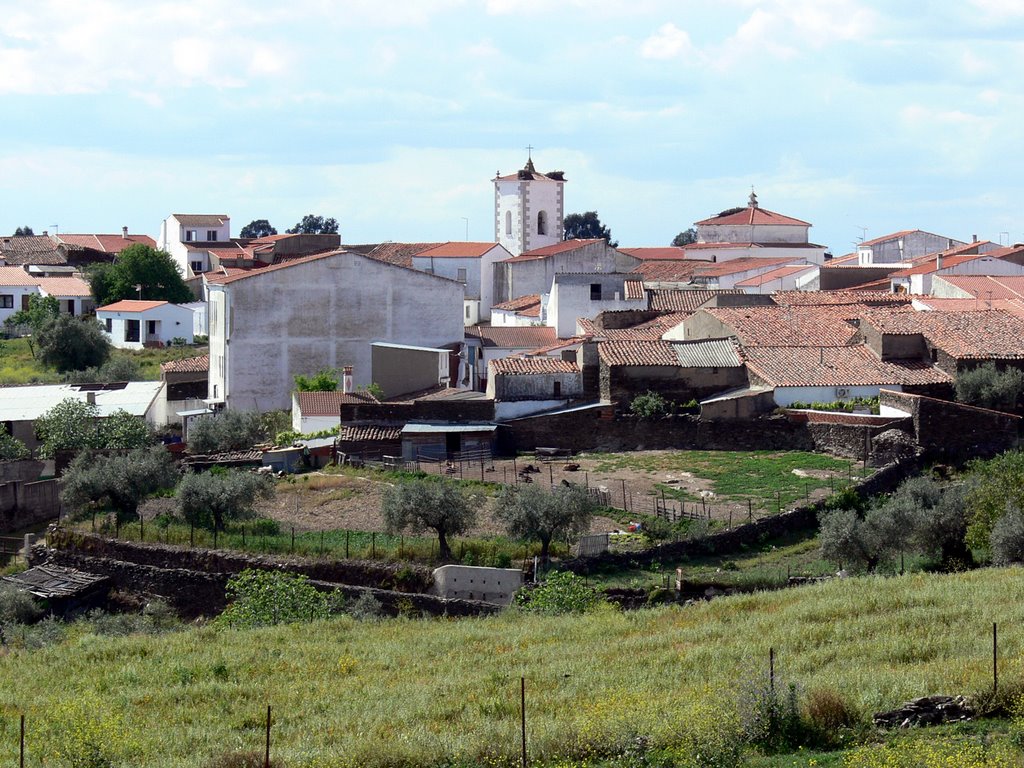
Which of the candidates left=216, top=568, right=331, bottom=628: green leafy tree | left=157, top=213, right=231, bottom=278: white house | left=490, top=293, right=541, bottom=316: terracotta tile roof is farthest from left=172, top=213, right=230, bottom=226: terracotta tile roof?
left=216, top=568, right=331, bottom=628: green leafy tree

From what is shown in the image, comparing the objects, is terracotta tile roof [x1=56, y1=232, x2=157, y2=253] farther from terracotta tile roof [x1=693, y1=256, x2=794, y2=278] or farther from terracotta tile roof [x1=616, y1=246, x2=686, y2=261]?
terracotta tile roof [x1=693, y1=256, x2=794, y2=278]

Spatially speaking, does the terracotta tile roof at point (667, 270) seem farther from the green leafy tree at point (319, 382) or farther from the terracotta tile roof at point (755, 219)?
the green leafy tree at point (319, 382)

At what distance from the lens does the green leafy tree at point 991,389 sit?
4000 cm

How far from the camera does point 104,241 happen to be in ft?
314

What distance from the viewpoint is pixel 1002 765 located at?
14.3 meters

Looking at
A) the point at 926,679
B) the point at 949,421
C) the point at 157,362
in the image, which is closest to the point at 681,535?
the point at 949,421

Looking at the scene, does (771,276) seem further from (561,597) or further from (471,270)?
(561,597)

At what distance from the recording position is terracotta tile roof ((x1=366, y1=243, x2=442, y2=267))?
69688mm

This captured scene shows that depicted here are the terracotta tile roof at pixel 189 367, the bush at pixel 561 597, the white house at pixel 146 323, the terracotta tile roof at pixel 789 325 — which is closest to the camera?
the bush at pixel 561 597

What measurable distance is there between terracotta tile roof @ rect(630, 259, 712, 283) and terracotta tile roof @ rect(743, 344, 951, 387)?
2365 centimetres

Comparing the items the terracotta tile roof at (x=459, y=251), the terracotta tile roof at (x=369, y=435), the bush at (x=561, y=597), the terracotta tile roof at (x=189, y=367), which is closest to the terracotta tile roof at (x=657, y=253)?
the terracotta tile roof at (x=459, y=251)

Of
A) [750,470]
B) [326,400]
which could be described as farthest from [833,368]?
[326,400]

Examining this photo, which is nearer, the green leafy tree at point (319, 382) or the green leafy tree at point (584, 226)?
the green leafy tree at point (319, 382)

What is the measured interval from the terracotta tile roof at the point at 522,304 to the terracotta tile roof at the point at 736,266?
24.8 ft
